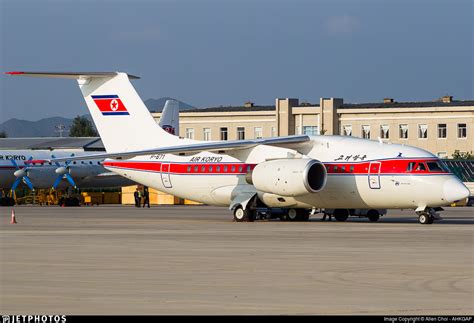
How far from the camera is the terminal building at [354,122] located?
97.0m

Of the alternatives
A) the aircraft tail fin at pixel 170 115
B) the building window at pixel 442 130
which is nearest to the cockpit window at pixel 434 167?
the aircraft tail fin at pixel 170 115

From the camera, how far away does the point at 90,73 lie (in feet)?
140

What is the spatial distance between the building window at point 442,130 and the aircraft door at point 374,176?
61344 millimetres

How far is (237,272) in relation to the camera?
18.4 metres

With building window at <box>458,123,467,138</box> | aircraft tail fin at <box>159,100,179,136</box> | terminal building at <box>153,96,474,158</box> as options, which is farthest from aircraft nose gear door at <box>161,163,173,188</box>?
building window at <box>458,123,467,138</box>

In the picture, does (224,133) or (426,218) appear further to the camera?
(224,133)

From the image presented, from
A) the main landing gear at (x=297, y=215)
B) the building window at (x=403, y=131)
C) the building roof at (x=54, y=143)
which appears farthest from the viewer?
the building roof at (x=54, y=143)

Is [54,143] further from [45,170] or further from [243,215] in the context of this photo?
[243,215]

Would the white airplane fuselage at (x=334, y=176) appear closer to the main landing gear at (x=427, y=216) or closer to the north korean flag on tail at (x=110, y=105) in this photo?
the main landing gear at (x=427, y=216)

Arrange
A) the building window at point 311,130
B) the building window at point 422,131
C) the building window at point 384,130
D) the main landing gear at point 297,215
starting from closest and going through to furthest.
Result: 1. the main landing gear at point 297,215
2. the building window at point 422,131
3. the building window at point 384,130
4. the building window at point 311,130

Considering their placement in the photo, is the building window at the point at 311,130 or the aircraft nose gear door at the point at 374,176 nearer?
the aircraft nose gear door at the point at 374,176

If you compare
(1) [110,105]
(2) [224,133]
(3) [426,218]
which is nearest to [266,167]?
(3) [426,218]

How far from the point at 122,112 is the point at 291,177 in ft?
30.2

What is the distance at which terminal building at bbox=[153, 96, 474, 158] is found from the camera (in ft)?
318
